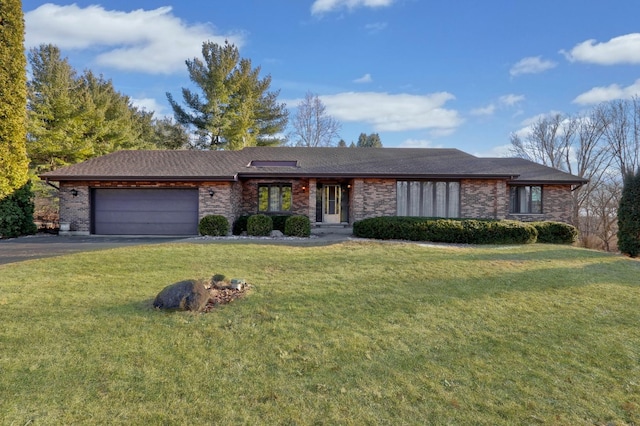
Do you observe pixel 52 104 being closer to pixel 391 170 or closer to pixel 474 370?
pixel 391 170

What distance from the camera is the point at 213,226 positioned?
42.9 ft

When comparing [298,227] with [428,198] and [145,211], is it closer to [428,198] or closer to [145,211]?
[428,198]

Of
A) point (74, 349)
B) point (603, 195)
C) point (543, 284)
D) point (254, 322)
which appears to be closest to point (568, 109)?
point (603, 195)

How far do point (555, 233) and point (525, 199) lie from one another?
3.01m

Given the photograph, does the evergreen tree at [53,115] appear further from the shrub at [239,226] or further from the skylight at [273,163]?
the shrub at [239,226]

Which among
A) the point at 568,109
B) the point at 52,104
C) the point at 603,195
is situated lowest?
the point at 603,195

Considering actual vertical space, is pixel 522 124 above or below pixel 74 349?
above

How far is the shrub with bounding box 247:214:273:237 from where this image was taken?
521 inches

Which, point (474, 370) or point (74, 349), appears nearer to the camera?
point (474, 370)

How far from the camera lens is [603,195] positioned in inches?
910

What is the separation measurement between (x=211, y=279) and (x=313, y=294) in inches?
78.6

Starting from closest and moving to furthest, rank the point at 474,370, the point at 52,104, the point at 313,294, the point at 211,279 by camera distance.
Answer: the point at 474,370, the point at 313,294, the point at 211,279, the point at 52,104

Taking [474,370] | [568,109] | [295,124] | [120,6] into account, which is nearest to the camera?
[474,370]

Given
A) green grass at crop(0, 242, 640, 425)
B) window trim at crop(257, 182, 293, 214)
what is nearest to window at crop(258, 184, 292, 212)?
window trim at crop(257, 182, 293, 214)
